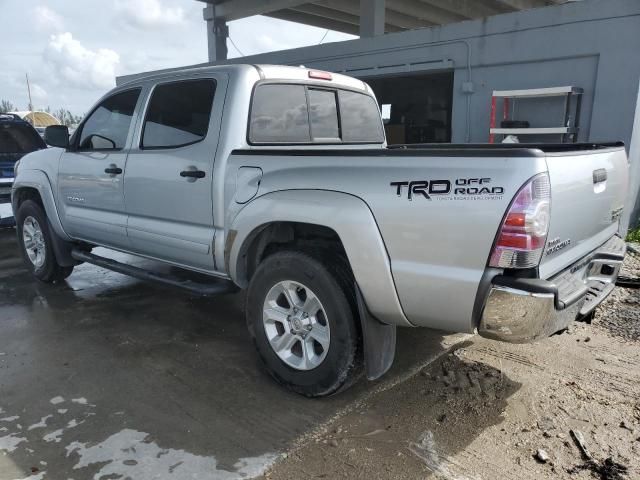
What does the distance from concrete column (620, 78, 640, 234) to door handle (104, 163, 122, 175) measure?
6.58 metres

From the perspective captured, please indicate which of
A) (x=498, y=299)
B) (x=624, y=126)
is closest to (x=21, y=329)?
(x=498, y=299)

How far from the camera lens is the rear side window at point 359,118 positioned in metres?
4.40

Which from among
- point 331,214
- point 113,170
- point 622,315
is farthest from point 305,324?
point 622,315

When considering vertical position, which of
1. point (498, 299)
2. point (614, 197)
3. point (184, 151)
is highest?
point (184, 151)

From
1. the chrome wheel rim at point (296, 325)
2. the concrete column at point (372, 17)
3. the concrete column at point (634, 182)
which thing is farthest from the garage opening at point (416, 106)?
the chrome wheel rim at point (296, 325)

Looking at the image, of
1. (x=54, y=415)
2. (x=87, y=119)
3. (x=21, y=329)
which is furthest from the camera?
(x=87, y=119)

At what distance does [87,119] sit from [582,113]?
6.92 meters

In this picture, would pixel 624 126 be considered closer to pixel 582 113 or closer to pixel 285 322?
pixel 582 113

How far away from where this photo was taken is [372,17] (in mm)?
14328

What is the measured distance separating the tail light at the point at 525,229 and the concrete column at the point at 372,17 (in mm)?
13182

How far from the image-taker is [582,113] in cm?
789

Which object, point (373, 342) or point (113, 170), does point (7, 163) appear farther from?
point (373, 342)

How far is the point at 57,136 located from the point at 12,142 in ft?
14.2

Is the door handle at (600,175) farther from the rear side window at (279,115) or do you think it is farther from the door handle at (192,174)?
the door handle at (192,174)
